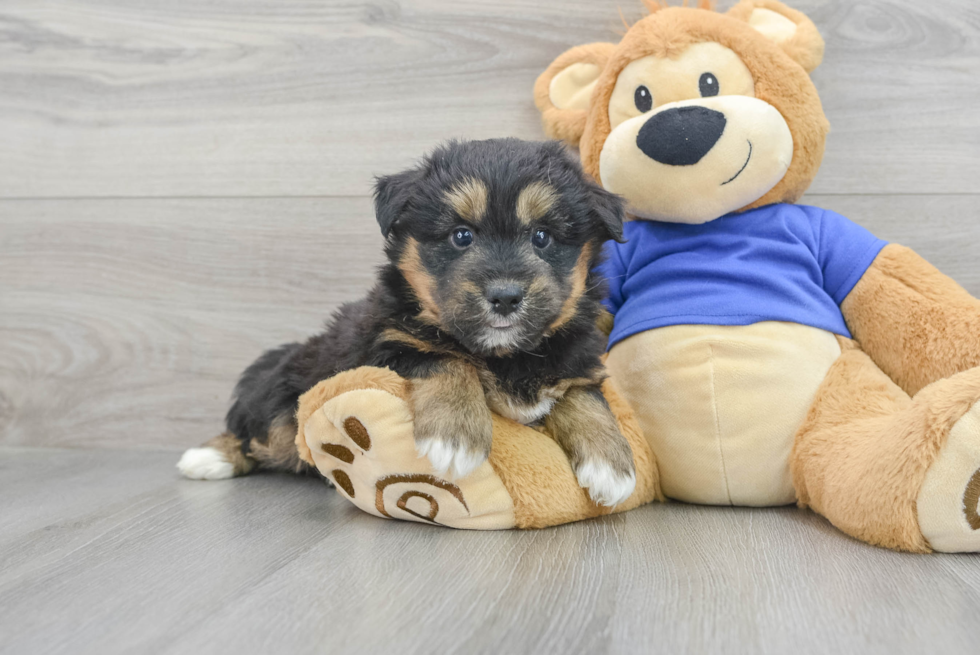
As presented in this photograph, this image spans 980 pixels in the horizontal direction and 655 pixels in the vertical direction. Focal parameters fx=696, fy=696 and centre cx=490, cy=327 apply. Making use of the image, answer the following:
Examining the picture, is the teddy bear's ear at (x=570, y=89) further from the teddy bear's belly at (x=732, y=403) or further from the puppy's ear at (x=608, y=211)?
the teddy bear's belly at (x=732, y=403)

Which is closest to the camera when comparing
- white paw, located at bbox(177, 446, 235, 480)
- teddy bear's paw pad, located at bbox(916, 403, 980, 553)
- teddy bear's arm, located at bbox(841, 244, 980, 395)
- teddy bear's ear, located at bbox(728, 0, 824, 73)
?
teddy bear's paw pad, located at bbox(916, 403, 980, 553)

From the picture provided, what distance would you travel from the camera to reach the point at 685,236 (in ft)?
5.83

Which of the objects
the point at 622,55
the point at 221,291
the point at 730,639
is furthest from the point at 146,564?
the point at 622,55

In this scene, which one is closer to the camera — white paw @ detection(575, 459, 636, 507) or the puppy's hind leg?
white paw @ detection(575, 459, 636, 507)

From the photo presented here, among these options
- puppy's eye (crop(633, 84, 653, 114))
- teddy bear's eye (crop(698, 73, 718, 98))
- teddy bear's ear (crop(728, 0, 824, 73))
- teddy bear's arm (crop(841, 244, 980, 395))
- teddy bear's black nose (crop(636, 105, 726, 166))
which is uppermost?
teddy bear's ear (crop(728, 0, 824, 73))

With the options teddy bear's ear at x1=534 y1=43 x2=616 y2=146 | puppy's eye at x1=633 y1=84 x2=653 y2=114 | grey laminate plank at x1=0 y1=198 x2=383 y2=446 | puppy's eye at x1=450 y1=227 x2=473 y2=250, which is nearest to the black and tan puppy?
puppy's eye at x1=450 y1=227 x2=473 y2=250

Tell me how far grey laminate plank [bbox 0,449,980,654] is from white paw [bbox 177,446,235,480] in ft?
1.32

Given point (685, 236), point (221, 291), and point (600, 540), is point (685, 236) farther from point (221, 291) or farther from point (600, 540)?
point (221, 291)

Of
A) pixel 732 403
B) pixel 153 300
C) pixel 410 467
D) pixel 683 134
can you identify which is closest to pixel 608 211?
pixel 683 134

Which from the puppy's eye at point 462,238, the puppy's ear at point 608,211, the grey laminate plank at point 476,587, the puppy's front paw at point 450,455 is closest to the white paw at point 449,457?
the puppy's front paw at point 450,455

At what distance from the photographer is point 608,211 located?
4.89 feet

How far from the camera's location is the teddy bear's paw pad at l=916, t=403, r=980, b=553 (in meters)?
1.20

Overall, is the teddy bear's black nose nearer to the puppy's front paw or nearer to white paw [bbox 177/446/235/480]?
the puppy's front paw

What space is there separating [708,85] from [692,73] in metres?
0.05
